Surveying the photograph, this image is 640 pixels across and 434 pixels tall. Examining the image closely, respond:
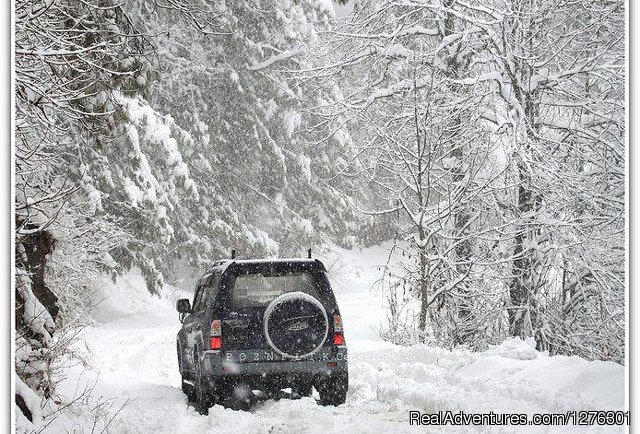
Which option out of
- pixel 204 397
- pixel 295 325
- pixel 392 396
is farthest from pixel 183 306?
pixel 392 396

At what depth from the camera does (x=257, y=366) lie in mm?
8156

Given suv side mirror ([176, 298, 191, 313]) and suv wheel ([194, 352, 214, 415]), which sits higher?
suv side mirror ([176, 298, 191, 313])

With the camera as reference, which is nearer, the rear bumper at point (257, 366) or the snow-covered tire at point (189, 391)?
the rear bumper at point (257, 366)

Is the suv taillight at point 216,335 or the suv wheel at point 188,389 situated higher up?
the suv taillight at point 216,335

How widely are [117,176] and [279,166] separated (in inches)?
242

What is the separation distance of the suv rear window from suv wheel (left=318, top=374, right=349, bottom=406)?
90 centimetres

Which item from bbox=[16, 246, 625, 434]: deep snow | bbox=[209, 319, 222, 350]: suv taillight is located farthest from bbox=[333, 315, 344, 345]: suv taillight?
bbox=[209, 319, 222, 350]: suv taillight

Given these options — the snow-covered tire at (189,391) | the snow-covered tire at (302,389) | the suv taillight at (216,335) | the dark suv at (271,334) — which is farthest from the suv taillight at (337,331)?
the snow-covered tire at (189,391)

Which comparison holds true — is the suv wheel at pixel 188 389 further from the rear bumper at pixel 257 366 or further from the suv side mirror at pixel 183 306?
the rear bumper at pixel 257 366

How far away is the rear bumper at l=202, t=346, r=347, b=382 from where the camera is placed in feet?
26.7

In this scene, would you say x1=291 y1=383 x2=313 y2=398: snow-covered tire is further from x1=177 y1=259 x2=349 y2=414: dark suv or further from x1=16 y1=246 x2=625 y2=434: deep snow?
x1=16 y1=246 x2=625 y2=434: deep snow

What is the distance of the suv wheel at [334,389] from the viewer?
8.38 m

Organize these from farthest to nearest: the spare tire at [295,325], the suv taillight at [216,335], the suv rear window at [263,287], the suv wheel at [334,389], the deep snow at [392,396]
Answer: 1. the suv rear window at [263,287]
2. the suv wheel at [334,389]
3. the suv taillight at [216,335]
4. the spare tire at [295,325]
5. the deep snow at [392,396]

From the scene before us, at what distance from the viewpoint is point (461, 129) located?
1314 cm
